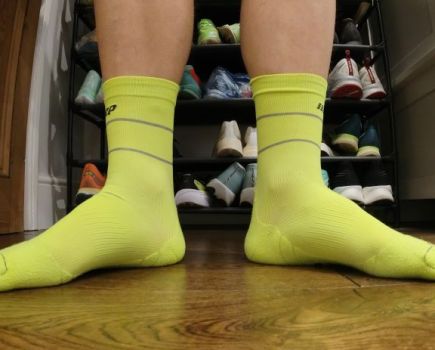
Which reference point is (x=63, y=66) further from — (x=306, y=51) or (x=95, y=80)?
(x=306, y=51)

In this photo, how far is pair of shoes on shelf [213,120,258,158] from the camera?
128 cm

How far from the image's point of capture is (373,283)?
47cm

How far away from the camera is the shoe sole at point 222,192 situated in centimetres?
125

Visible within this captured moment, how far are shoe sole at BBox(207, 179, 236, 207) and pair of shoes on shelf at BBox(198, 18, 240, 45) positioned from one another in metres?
0.45

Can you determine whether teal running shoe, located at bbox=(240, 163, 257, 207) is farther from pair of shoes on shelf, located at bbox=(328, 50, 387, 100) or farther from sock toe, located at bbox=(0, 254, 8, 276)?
sock toe, located at bbox=(0, 254, 8, 276)

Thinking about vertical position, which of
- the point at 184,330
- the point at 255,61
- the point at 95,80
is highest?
the point at 95,80

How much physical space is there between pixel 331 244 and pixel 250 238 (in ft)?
0.43

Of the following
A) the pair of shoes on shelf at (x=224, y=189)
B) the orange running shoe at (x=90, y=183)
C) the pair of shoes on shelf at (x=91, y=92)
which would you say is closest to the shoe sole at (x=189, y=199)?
the pair of shoes on shelf at (x=224, y=189)

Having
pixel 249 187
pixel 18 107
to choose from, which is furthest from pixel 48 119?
pixel 249 187

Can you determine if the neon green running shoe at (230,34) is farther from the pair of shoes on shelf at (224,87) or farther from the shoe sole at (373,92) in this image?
the shoe sole at (373,92)

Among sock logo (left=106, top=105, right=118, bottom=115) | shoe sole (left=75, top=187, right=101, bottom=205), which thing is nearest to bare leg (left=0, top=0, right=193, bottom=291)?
sock logo (left=106, top=105, right=118, bottom=115)

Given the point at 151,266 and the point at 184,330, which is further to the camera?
the point at 151,266

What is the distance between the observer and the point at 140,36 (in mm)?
568

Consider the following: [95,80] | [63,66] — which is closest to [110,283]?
[95,80]
